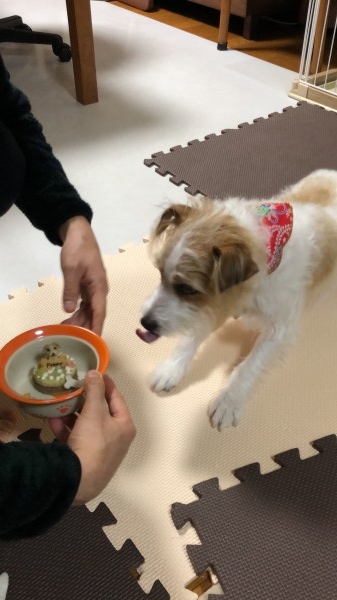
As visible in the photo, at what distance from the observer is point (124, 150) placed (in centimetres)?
250

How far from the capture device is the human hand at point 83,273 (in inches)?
44.7

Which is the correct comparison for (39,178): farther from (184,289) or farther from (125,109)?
(125,109)

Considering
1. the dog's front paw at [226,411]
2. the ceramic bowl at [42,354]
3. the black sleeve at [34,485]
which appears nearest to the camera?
the black sleeve at [34,485]

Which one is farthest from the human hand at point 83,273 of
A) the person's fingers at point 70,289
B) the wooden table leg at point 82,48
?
the wooden table leg at point 82,48

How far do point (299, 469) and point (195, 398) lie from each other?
33 cm

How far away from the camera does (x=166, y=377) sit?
4.78 ft

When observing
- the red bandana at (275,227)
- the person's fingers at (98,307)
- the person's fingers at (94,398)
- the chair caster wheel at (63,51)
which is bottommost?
the chair caster wheel at (63,51)

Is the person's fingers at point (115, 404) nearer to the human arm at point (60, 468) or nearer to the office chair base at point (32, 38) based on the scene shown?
the human arm at point (60, 468)

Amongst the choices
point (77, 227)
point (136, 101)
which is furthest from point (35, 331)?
point (136, 101)

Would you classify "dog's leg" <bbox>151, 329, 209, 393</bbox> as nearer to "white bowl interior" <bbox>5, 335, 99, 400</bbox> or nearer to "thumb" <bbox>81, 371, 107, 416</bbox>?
"white bowl interior" <bbox>5, 335, 99, 400</bbox>

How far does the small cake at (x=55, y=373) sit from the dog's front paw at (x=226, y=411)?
434 millimetres

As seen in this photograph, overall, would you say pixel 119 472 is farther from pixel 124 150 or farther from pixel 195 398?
pixel 124 150

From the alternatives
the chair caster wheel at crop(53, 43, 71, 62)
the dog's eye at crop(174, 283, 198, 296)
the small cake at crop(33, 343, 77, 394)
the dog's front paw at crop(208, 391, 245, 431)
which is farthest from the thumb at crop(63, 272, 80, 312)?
the chair caster wheel at crop(53, 43, 71, 62)

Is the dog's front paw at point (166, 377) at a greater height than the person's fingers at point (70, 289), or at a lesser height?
lesser
